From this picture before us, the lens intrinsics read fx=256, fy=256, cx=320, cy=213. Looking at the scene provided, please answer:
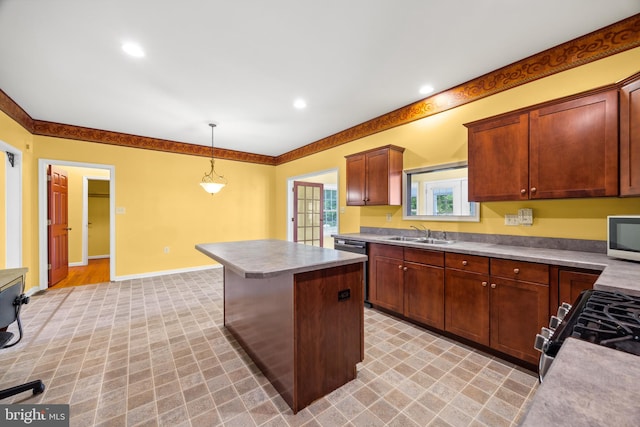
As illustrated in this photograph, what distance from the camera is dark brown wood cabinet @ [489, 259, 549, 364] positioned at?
1857 millimetres

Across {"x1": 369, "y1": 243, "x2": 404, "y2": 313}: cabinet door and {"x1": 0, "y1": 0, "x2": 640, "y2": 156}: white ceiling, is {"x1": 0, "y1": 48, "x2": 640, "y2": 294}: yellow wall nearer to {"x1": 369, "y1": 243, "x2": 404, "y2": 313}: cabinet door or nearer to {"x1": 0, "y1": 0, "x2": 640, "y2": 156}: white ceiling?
{"x1": 0, "y1": 0, "x2": 640, "y2": 156}: white ceiling

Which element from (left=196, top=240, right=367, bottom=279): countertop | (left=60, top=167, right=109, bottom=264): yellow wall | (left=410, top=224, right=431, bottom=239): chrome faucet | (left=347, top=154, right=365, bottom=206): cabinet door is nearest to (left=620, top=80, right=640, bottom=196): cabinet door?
(left=410, top=224, right=431, bottom=239): chrome faucet

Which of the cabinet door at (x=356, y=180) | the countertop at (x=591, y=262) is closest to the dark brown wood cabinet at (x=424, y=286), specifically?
the countertop at (x=591, y=262)

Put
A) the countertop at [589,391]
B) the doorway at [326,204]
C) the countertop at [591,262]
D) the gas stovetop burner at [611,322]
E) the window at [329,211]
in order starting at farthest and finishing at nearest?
the window at [329,211]
the doorway at [326,204]
the countertop at [591,262]
the gas stovetop burner at [611,322]
the countertop at [589,391]

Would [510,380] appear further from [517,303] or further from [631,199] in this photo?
[631,199]

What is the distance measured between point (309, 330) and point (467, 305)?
4.90ft

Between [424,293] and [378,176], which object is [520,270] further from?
[378,176]

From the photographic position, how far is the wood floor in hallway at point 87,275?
4.37 m

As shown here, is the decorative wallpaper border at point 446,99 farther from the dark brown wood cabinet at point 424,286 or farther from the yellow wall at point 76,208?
the yellow wall at point 76,208

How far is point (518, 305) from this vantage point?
1.96m

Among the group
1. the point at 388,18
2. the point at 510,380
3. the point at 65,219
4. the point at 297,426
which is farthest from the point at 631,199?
the point at 65,219

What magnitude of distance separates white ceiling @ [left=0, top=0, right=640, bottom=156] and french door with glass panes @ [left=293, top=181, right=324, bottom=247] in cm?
281

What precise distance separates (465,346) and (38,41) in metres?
4.51

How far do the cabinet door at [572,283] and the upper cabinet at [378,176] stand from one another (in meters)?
1.83
